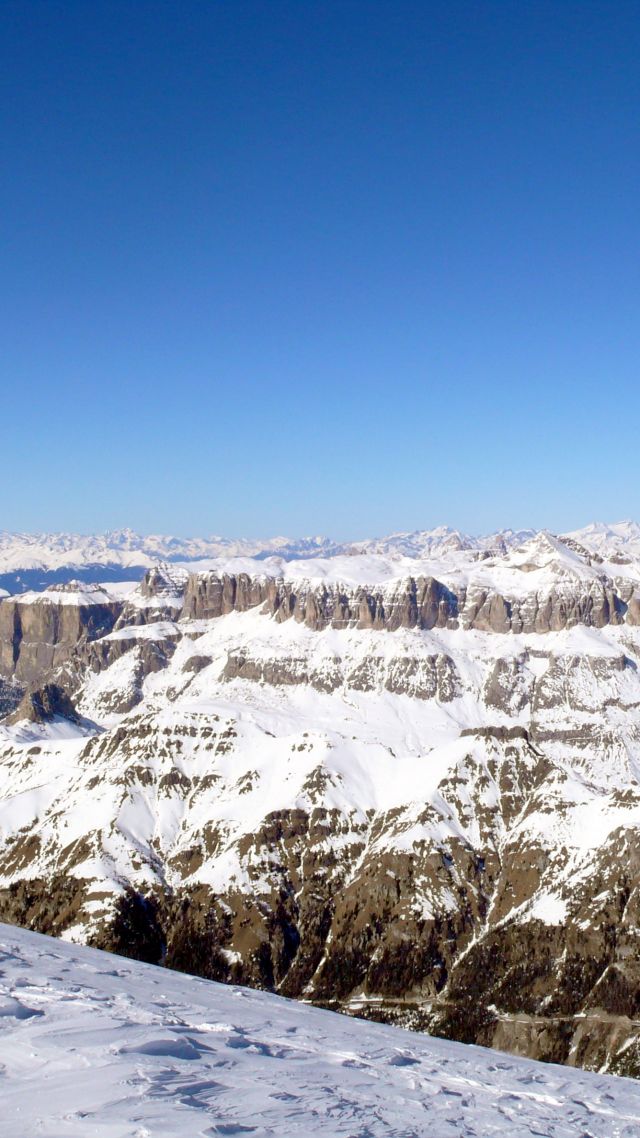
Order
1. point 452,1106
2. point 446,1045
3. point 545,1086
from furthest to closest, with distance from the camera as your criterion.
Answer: point 446,1045 → point 545,1086 → point 452,1106

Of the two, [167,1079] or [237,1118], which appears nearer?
[237,1118]

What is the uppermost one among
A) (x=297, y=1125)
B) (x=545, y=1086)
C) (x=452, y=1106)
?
(x=297, y=1125)

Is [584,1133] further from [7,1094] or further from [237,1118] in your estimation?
[7,1094]

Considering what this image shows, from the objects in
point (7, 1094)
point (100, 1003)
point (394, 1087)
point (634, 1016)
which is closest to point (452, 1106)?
point (394, 1087)

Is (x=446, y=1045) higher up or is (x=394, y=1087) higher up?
(x=394, y=1087)

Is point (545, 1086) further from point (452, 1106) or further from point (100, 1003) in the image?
point (100, 1003)

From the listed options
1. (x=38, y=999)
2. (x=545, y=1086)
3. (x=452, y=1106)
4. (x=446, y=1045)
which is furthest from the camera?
(x=446, y=1045)
